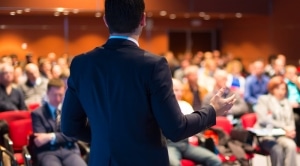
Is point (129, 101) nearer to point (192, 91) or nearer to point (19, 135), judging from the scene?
point (19, 135)

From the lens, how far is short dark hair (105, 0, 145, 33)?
1916 mm

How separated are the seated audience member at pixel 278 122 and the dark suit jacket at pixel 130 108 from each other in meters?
4.61

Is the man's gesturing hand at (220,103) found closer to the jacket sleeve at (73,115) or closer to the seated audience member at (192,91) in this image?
the jacket sleeve at (73,115)

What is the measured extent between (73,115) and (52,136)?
2.99 metres

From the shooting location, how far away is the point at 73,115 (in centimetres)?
209

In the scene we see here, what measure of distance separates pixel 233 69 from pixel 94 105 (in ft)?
29.6

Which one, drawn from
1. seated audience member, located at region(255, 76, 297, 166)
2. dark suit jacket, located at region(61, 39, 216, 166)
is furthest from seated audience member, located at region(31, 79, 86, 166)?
dark suit jacket, located at region(61, 39, 216, 166)

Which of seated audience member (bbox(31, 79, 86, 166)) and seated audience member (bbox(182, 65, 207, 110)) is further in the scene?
seated audience member (bbox(182, 65, 207, 110))

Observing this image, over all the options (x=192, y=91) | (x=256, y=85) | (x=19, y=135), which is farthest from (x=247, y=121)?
(x=256, y=85)

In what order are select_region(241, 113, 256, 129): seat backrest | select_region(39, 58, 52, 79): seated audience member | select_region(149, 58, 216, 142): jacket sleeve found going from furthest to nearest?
select_region(39, 58, 52, 79): seated audience member
select_region(241, 113, 256, 129): seat backrest
select_region(149, 58, 216, 142): jacket sleeve

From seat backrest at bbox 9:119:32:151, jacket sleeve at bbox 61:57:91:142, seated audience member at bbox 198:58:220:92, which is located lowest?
seated audience member at bbox 198:58:220:92

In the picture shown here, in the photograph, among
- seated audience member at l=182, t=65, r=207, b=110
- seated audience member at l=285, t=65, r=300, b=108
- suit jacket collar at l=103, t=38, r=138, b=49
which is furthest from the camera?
seated audience member at l=285, t=65, r=300, b=108

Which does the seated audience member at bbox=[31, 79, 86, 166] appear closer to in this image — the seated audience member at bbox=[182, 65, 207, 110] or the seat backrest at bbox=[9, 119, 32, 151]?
the seat backrest at bbox=[9, 119, 32, 151]

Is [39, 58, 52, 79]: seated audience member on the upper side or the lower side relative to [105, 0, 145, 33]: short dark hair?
lower
